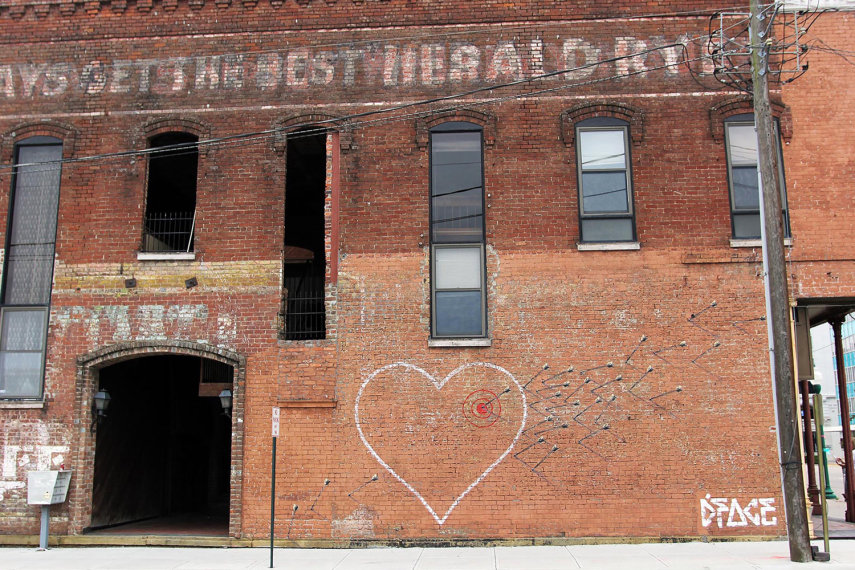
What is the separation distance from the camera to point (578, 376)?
11.8 metres

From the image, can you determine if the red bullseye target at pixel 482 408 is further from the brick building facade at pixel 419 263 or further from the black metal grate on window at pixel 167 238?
the black metal grate on window at pixel 167 238

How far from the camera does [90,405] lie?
1230 cm

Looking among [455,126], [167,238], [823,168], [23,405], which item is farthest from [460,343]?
[23,405]

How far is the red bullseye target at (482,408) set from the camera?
38.2 feet

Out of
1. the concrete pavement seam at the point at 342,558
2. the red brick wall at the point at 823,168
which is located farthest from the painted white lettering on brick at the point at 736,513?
the concrete pavement seam at the point at 342,558

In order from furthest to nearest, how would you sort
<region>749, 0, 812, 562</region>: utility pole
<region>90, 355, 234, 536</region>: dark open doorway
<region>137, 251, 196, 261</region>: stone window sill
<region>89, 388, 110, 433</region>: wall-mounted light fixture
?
<region>90, 355, 234, 536</region>: dark open doorway → <region>137, 251, 196, 261</region>: stone window sill → <region>89, 388, 110, 433</region>: wall-mounted light fixture → <region>749, 0, 812, 562</region>: utility pole

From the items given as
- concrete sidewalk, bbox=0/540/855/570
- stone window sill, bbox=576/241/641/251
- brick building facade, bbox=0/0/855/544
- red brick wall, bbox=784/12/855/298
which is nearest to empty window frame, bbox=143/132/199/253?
brick building facade, bbox=0/0/855/544

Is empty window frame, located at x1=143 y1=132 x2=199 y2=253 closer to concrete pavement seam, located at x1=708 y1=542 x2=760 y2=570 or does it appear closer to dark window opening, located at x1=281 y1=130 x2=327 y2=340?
dark window opening, located at x1=281 y1=130 x2=327 y2=340

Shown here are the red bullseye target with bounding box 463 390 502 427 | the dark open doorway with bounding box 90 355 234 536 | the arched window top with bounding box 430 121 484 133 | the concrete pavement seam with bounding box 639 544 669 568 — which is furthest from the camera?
the dark open doorway with bounding box 90 355 234 536

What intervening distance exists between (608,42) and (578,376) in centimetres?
573

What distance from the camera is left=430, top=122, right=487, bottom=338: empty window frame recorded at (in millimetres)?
12172

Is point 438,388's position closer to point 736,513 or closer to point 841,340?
point 736,513

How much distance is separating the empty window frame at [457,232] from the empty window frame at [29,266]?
6.62m

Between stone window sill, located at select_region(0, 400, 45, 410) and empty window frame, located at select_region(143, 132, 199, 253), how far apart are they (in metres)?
3.05
